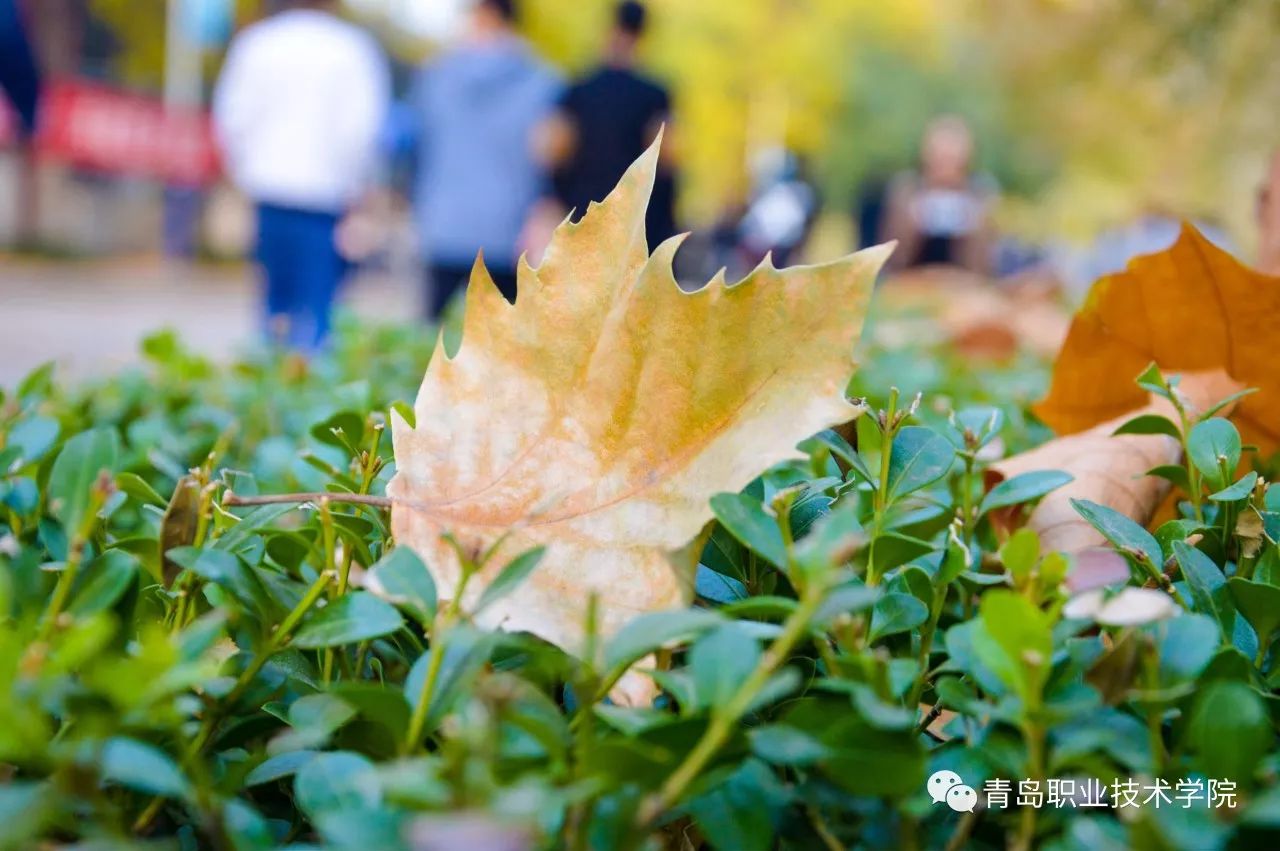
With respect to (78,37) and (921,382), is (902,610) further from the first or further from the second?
(78,37)

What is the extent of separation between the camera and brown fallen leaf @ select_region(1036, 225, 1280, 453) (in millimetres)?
1055

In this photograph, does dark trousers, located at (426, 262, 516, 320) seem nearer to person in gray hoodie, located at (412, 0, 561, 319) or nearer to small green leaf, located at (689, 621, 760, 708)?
person in gray hoodie, located at (412, 0, 561, 319)

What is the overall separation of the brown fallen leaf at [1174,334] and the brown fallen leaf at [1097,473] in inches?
1.3

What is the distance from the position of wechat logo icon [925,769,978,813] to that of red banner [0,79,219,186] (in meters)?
21.9

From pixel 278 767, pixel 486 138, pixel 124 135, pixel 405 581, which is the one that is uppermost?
pixel 124 135

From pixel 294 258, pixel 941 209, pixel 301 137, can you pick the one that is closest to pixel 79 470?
pixel 301 137

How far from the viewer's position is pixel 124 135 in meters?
21.6

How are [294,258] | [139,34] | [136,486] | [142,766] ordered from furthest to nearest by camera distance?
1. [139,34]
2. [294,258]
3. [136,486]
4. [142,766]

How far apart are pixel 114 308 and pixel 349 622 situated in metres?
14.1

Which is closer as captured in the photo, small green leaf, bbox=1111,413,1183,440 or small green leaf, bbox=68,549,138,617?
small green leaf, bbox=68,549,138,617

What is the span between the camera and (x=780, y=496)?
668 mm

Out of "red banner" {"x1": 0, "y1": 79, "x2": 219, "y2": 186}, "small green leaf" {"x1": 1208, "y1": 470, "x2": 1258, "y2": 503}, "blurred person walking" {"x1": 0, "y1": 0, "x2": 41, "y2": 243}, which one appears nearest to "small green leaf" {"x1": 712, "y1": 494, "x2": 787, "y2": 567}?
"small green leaf" {"x1": 1208, "y1": 470, "x2": 1258, "y2": 503}

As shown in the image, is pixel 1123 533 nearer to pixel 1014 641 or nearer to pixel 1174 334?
pixel 1014 641

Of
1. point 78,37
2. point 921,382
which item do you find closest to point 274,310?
point 921,382
